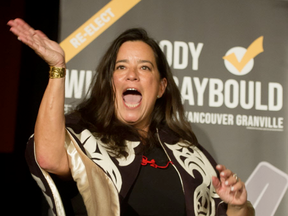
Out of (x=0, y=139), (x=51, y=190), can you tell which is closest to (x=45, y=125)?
(x=51, y=190)

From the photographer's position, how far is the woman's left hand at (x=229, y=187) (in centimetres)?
135

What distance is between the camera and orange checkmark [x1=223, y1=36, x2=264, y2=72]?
7.95ft

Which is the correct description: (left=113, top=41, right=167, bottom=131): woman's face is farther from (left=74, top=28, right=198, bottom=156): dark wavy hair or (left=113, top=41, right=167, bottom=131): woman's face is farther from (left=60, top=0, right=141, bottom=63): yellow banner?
(left=60, top=0, right=141, bottom=63): yellow banner

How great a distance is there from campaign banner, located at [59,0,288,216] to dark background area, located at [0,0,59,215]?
0.22m

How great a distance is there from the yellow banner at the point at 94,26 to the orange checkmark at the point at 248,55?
0.83m

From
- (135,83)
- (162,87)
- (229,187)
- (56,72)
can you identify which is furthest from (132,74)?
(229,187)

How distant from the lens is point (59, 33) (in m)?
2.28

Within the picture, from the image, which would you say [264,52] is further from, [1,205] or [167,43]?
[1,205]

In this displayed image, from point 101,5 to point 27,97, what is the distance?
0.85 meters

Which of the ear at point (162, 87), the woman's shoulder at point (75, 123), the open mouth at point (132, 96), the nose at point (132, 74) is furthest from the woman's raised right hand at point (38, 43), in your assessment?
the ear at point (162, 87)

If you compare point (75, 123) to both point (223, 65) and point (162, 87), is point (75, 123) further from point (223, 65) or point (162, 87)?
point (223, 65)

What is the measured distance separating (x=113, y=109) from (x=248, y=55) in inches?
48.6

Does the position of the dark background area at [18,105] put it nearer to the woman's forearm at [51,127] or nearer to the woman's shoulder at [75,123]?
the woman's shoulder at [75,123]

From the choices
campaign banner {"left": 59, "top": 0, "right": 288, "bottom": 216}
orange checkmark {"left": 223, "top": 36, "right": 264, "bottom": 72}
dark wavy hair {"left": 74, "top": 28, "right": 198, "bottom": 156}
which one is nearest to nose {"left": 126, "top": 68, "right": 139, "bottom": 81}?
dark wavy hair {"left": 74, "top": 28, "right": 198, "bottom": 156}
